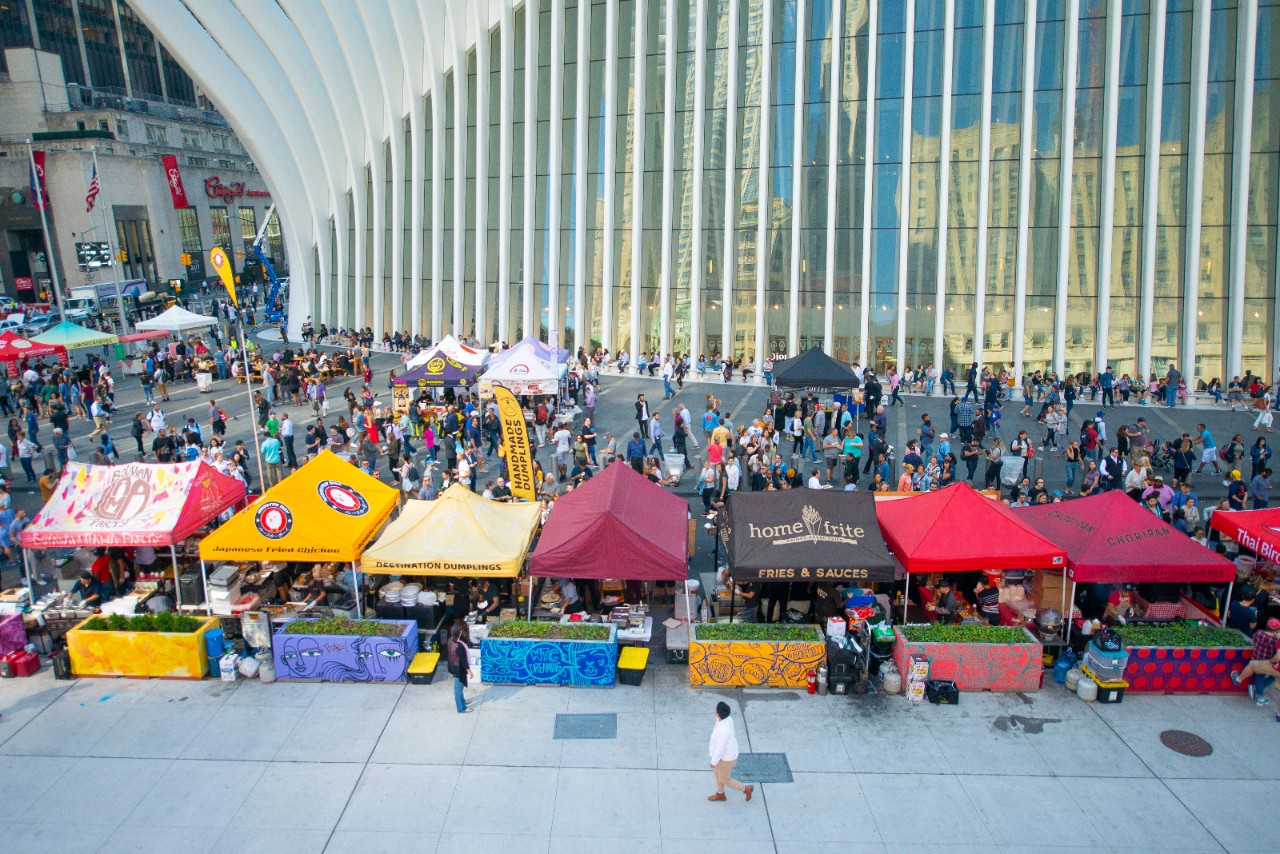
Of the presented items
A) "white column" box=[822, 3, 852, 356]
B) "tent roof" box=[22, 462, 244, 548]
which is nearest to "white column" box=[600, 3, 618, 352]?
"white column" box=[822, 3, 852, 356]

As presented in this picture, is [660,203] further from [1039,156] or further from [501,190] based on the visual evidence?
[1039,156]

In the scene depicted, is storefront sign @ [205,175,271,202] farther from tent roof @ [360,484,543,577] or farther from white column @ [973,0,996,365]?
tent roof @ [360,484,543,577]

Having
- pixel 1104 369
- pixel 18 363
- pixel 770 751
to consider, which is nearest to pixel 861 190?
pixel 1104 369

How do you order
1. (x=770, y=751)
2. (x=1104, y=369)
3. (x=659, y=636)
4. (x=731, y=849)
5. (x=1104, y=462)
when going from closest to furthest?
(x=731, y=849) < (x=770, y=751) < (x=659, y=636) < (x=1104, y=462) < (x=1104, y=369)

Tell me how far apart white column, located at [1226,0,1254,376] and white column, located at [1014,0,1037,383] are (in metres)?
6.49

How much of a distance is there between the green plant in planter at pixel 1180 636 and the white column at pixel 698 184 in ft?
83.2

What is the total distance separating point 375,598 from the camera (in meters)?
14.4

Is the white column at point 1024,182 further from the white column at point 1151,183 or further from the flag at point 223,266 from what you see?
the flag at point 223,266

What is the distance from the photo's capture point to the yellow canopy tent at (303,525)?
43.5 feet

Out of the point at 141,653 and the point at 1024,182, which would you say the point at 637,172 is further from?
the point at 141,653

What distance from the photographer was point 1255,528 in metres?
13.5

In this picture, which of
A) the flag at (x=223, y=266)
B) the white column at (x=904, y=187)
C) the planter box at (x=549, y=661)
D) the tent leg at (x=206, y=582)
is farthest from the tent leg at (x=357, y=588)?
the white column at (x=904, y=187)

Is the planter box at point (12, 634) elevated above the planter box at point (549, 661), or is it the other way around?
the planter box at point (12, 634)

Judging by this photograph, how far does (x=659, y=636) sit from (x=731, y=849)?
483cm
